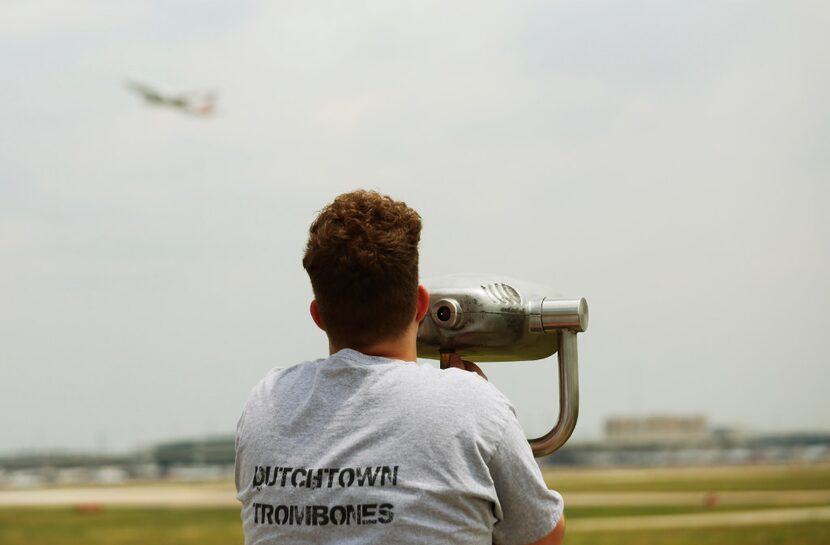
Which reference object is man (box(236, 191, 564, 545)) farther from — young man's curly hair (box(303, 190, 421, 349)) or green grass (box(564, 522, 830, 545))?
green grass (box(564, 522, 830, 545))

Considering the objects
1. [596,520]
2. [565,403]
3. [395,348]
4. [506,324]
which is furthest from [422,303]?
[596,520]

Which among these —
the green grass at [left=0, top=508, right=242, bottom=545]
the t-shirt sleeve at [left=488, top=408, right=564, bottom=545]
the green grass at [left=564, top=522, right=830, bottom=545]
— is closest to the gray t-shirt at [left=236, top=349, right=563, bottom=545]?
the t-shirt sleeve at [left=488, top=408, right=564, bottom=545]

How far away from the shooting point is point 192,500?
33.6 meters

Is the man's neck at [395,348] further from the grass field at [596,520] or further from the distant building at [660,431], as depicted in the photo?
the distant building at [660,431]

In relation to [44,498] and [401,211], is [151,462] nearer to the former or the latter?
[44,498]

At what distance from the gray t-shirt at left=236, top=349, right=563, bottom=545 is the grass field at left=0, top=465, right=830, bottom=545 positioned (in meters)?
16.6

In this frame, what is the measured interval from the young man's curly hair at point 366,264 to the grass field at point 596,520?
54.5ft

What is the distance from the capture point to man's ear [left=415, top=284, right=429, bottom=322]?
1638 millimetres

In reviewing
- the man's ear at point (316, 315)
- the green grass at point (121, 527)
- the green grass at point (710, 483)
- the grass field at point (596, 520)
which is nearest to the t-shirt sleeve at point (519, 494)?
the man's ear at point (316, 315)

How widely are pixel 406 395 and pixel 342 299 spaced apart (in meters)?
0.17

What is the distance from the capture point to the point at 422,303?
1.65 m

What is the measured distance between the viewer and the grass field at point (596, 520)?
18703 mm

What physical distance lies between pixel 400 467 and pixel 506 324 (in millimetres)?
395

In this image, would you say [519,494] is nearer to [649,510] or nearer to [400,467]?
[400,467]
